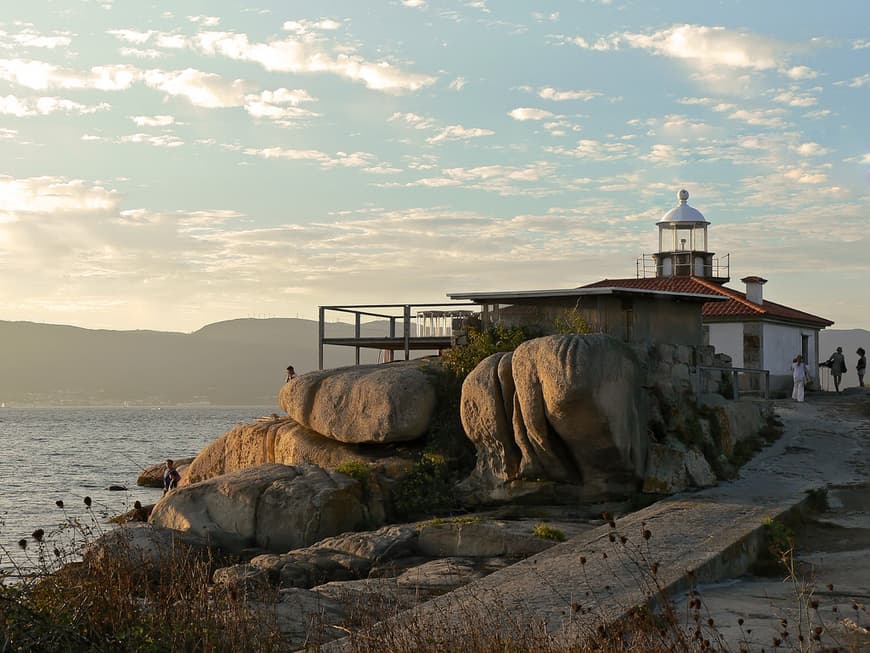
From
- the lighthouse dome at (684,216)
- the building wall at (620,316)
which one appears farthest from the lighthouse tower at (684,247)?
the building wall at (620,316)

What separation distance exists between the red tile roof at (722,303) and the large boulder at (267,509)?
67.4 feet

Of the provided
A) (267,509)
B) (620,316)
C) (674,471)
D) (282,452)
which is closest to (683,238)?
(620,316)

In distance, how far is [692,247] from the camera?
148 feet

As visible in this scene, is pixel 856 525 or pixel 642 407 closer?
pixel 856 525

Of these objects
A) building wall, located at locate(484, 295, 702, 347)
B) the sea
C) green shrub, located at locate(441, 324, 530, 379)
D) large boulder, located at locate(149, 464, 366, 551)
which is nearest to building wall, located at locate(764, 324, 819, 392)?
building wall, located at locate(484, 295, 702, 347)

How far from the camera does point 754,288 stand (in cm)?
3997

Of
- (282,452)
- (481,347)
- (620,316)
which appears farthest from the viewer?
(282,452)

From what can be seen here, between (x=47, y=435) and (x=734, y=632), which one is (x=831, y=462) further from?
(x=47, y=435)

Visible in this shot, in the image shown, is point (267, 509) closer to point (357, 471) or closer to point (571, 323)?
point (357, 471)

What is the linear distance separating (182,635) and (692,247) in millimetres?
40011

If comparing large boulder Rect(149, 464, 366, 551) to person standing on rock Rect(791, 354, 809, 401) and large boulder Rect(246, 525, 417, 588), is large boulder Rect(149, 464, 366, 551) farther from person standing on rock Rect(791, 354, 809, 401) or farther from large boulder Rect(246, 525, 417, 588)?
person standing on rock Rect(791, 354, 809, 401)

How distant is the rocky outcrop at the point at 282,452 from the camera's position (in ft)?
72.2

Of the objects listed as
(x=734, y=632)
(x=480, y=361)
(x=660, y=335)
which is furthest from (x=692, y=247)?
(x=734, y=632)

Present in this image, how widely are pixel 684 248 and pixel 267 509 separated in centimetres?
3046
